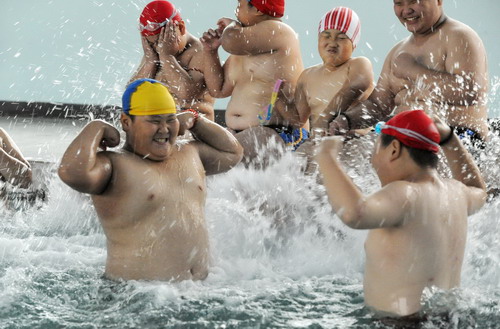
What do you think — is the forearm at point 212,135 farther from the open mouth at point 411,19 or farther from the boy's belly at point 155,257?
the open mouth at point 411,19

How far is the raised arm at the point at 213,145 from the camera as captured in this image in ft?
10.6

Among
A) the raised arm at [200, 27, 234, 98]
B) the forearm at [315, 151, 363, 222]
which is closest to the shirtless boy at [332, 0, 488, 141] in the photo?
the raised arm at [200, 27, 234, 98]

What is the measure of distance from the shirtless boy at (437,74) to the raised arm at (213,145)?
92 cm

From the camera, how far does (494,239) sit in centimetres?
389

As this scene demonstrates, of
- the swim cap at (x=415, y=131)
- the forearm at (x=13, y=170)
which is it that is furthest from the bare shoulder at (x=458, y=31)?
the forearm at (x=13, y=170)

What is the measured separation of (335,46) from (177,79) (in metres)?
1.22

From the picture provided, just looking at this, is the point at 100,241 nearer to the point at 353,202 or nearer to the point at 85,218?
the point at 85,218

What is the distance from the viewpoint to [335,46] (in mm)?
4473

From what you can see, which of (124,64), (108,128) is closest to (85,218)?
(108,128)

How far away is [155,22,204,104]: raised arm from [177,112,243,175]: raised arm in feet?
6.13

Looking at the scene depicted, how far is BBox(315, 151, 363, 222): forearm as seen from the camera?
2344 mm

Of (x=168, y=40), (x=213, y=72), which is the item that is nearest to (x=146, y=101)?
(x=213, y=72)

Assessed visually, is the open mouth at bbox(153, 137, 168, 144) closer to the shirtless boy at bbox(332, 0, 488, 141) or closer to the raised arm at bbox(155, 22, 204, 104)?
the shirtless boy at bbox(332, 0, 488, 141)

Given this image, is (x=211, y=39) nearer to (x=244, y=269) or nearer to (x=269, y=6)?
(x=269, y=6)
